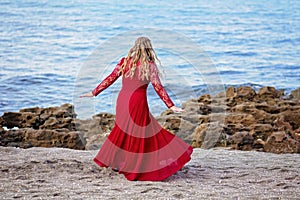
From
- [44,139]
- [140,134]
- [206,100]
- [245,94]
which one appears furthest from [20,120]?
[140,134]

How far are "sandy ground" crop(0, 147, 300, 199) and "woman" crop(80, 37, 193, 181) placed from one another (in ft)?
0.45

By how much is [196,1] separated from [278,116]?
2574cm

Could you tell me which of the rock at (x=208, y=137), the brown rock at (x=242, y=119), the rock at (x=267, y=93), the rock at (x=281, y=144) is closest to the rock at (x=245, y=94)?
the rock at (x=267, y=93)

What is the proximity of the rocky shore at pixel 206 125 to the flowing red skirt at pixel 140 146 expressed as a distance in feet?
8.07

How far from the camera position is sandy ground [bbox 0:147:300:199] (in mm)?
4742

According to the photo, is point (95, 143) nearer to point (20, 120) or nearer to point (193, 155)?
point (193, 155)

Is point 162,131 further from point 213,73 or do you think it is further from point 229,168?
point 213,73

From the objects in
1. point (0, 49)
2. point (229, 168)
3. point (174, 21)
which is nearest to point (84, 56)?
point (0, 49)

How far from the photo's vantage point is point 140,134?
5348 mm

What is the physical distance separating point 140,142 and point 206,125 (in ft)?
10.3

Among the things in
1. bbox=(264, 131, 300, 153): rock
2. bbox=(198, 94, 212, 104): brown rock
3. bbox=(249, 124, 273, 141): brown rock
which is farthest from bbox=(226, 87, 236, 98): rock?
bbox=(264, 131, 300, 153): rock

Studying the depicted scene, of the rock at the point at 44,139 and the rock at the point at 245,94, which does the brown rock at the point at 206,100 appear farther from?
the rock at the point at 44,139

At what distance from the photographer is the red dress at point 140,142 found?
5.31 meters

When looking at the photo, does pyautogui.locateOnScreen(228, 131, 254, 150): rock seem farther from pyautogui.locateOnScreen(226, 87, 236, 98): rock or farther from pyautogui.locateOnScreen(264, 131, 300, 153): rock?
pyautogui.locateOnScreen(226, 87, 236, 98): rock
